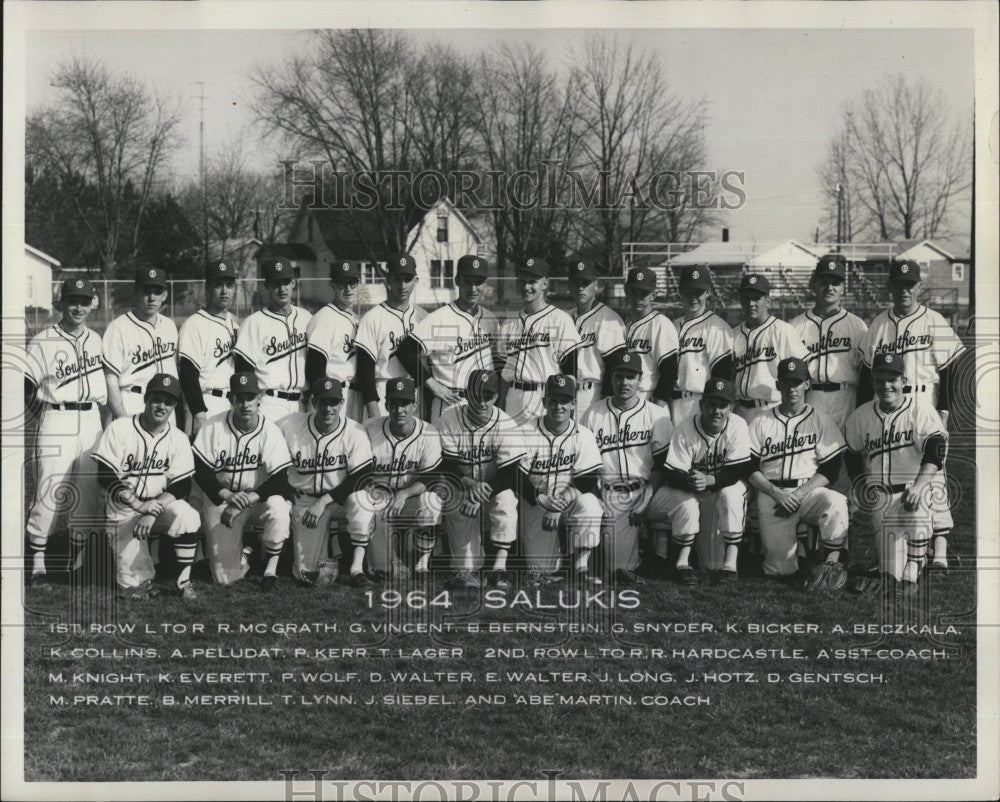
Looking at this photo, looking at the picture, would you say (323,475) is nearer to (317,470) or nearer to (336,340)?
(317,470)

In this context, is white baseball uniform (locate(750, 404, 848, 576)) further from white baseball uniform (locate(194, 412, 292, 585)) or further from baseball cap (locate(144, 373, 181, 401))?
baseball cap (locate(144, 373, 181, 401))

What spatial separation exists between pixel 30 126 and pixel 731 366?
327 centimetres

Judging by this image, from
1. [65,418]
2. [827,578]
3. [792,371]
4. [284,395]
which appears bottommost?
[827,578]

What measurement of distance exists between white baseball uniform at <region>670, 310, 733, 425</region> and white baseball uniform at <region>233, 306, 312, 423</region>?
1.75 m

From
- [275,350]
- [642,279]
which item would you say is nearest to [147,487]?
[275,350]

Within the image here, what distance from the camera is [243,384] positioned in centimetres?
556

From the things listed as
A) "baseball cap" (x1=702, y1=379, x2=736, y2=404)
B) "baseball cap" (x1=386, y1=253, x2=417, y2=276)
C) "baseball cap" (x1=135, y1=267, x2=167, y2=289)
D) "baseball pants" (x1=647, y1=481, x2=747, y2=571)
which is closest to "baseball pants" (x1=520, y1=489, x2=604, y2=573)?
"baseball pants" (x1=647, y1=481, x2=747, y2=571)

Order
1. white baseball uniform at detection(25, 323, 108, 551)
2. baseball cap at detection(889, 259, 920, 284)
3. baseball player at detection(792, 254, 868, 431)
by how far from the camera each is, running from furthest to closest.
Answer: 1. baseball player at detection(792, 254, 868, 431)
2. baseball cap at detection(889, 259, 920, 284)
3. white baseball uniform at detection(25, 323, 108, 551)

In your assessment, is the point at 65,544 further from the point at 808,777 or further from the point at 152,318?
the point at 808,777

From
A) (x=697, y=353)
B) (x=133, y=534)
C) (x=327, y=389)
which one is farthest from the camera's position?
(x=697, y=353)

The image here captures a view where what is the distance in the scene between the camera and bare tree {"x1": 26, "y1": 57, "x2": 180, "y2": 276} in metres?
5.30

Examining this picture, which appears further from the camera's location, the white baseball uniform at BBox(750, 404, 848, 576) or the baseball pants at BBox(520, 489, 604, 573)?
the white baseball uniform at BBox(750, 404, 848, 576)

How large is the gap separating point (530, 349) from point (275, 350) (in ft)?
3.90

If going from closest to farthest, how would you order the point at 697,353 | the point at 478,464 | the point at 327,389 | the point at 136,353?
the point at 478,464
the point at 327,389
the point at 136,353
the point at 697,353
